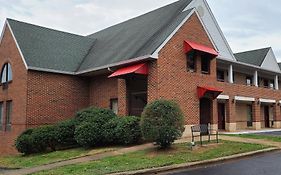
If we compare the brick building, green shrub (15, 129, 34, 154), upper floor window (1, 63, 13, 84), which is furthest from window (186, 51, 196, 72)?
upper floor window (1, 63, 13, 84)

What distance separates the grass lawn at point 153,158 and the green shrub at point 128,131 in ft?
5.94

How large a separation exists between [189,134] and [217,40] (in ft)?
38.2

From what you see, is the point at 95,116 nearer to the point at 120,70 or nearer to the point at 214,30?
the point at 120,70

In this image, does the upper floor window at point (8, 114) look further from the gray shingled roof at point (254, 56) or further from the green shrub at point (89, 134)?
the gray shingled roof at point (254, 56)

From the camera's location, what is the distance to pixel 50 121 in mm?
20906

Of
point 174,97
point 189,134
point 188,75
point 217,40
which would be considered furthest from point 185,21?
point 217,40

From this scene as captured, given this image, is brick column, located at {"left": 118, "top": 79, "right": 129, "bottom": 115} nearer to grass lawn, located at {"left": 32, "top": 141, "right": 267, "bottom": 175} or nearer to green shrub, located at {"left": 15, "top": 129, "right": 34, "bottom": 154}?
grass lawn, located at {"left": 32, "top": 141, "right": 267, "bottom": 175}

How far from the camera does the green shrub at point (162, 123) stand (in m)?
13.6

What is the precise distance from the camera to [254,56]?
112 feet

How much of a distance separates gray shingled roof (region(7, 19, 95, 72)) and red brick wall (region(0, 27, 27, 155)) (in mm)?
657

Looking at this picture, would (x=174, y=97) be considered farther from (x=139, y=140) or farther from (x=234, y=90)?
(x=234, y=90)

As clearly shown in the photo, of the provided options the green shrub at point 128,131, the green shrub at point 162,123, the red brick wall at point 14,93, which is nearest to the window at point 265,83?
the green shrub at point 128,131

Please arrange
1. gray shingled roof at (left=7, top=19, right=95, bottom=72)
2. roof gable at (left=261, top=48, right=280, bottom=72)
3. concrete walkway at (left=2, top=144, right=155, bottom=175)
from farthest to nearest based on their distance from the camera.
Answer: roof gable at (left=261, top=48, right=280, bottom=72) → gray shingled roof at (left=7, top=19, right=95, bottom=72) → concrete walkway at (left=2, top=144, right=155, bottom=175)

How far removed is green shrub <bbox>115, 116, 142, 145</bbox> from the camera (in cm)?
1562
